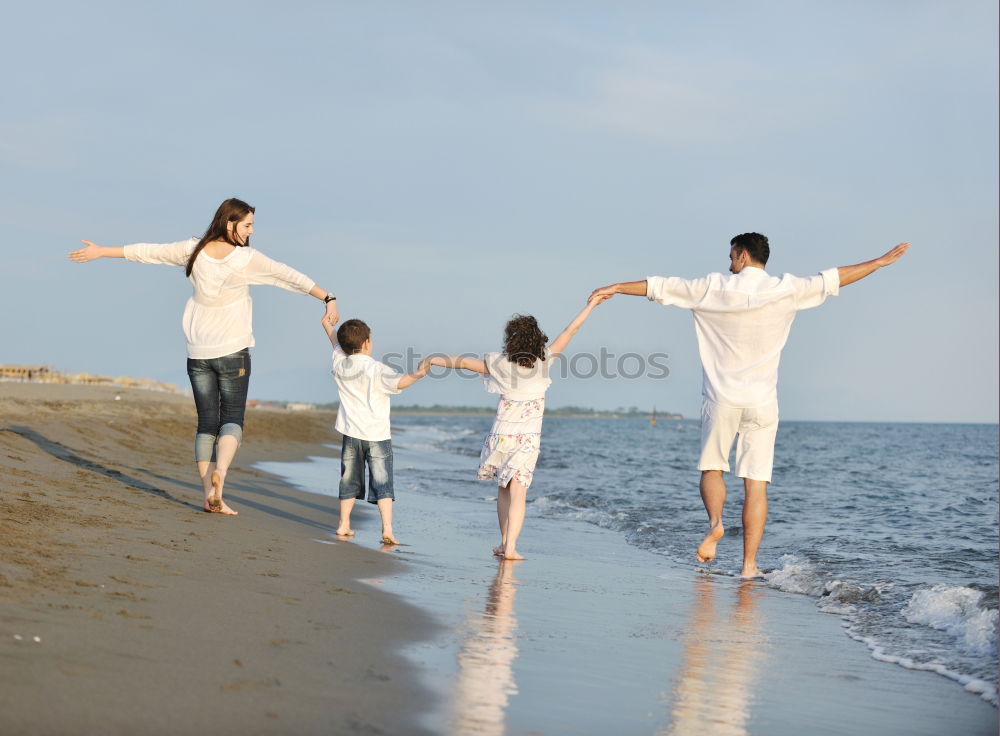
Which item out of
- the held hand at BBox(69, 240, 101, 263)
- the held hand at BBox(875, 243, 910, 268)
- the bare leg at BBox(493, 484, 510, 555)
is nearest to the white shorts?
the held hand at BBox(875, 243, 910, 268)

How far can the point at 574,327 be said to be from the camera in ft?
20.7

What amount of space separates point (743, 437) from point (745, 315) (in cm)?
79

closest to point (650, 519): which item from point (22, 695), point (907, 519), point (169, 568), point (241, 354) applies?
point (907, 519)

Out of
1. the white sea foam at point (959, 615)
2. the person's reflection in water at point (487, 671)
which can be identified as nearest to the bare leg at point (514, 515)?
the person's reflection in water at point (487, 671)

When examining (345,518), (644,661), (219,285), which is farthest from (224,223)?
(644,661)

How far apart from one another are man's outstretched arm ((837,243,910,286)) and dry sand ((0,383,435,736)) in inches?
125

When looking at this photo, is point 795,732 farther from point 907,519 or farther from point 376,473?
point 907,519

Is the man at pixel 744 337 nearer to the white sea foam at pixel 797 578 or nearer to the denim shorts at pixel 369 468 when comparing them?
the white sea foam at pixel 797 578

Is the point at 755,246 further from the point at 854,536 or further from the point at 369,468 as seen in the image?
the point at 854,536

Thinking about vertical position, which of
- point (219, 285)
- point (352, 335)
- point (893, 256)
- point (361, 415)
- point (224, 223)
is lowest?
point (361, 415)

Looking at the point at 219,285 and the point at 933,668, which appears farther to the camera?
the point at 219,285

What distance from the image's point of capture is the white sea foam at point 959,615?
4688mm

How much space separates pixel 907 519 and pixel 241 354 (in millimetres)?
8045

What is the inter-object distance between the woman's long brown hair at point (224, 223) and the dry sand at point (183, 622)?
1690mm
